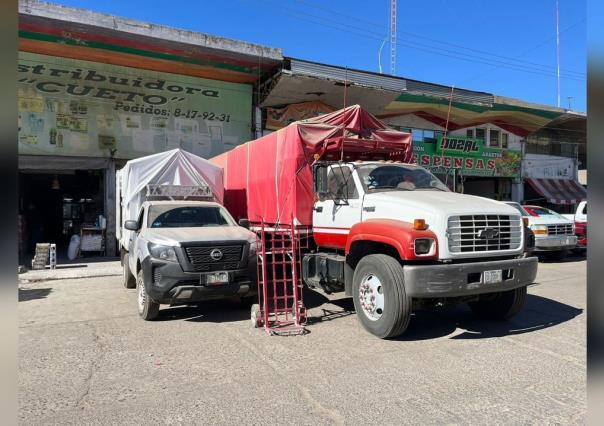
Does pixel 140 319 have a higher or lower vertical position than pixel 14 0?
lower

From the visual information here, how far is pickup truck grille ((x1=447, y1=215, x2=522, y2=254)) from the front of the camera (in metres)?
5.38

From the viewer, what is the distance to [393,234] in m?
5.47

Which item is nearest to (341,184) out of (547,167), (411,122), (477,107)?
(411,122)

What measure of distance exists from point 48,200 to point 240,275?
18.6 m

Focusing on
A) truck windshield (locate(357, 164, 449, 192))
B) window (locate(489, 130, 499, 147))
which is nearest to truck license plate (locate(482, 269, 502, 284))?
truck windshield (locate(357, 164, 449, 192))

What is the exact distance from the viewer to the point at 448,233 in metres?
5.33

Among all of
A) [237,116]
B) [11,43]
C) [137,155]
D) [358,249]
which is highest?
A: [237,116]

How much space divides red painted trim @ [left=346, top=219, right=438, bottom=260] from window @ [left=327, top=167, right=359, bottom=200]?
0.77m

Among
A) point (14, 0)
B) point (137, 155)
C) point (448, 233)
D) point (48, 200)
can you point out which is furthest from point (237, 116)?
point (14, 0)

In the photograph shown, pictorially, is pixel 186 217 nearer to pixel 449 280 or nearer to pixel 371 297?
pixel 371 297

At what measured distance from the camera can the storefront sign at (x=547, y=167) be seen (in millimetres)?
25422

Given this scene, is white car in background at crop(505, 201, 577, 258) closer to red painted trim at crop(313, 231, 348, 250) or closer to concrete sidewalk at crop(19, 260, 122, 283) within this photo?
red painted trim at crop(313, 231, 348, 250)

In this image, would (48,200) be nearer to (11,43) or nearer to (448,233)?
(448,233)

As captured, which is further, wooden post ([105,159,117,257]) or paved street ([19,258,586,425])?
wooden post ([105,159,117,257])
